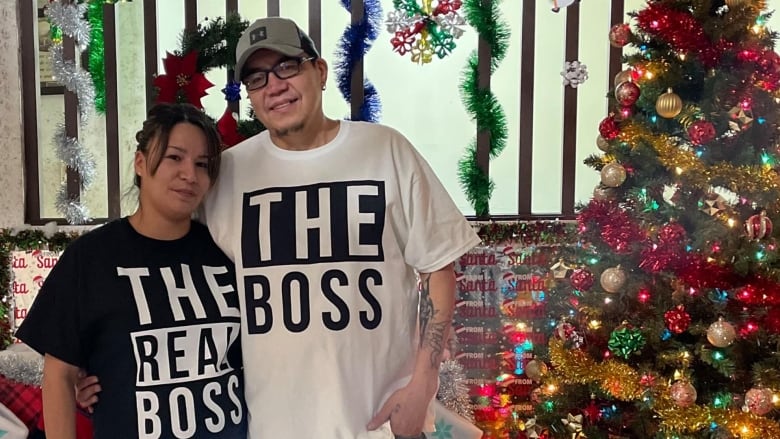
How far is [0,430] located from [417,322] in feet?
4.96

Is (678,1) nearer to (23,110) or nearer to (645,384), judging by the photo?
(645,384)

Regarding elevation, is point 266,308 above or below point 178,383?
above

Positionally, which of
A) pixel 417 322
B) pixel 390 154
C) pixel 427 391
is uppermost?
pixel 390 154

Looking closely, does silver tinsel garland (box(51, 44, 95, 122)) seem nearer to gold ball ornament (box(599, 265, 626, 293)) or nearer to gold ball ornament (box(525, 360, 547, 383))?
gold ball ornament (box(525, 360, 547, 383))

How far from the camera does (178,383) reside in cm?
117

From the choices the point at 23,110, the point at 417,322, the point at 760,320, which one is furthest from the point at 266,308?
the point at 23,110

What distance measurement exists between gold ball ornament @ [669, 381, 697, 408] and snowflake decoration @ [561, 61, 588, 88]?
4.47 ft

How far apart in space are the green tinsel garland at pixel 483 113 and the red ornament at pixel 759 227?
113cm

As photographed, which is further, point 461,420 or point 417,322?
point 461,420

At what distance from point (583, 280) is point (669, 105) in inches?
21.6

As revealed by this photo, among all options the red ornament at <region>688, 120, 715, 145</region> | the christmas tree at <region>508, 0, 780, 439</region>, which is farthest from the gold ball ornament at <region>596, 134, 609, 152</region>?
the red ornament at <region>688, 120, 715, 145</region>

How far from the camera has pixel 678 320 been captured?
166 cm

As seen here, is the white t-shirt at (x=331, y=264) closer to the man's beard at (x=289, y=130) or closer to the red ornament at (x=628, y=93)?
the man's beard at (x=289, y=130)

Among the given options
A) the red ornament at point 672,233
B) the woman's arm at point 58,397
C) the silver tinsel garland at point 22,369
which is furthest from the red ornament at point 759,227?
the silver tinsel garland at point 22,369
